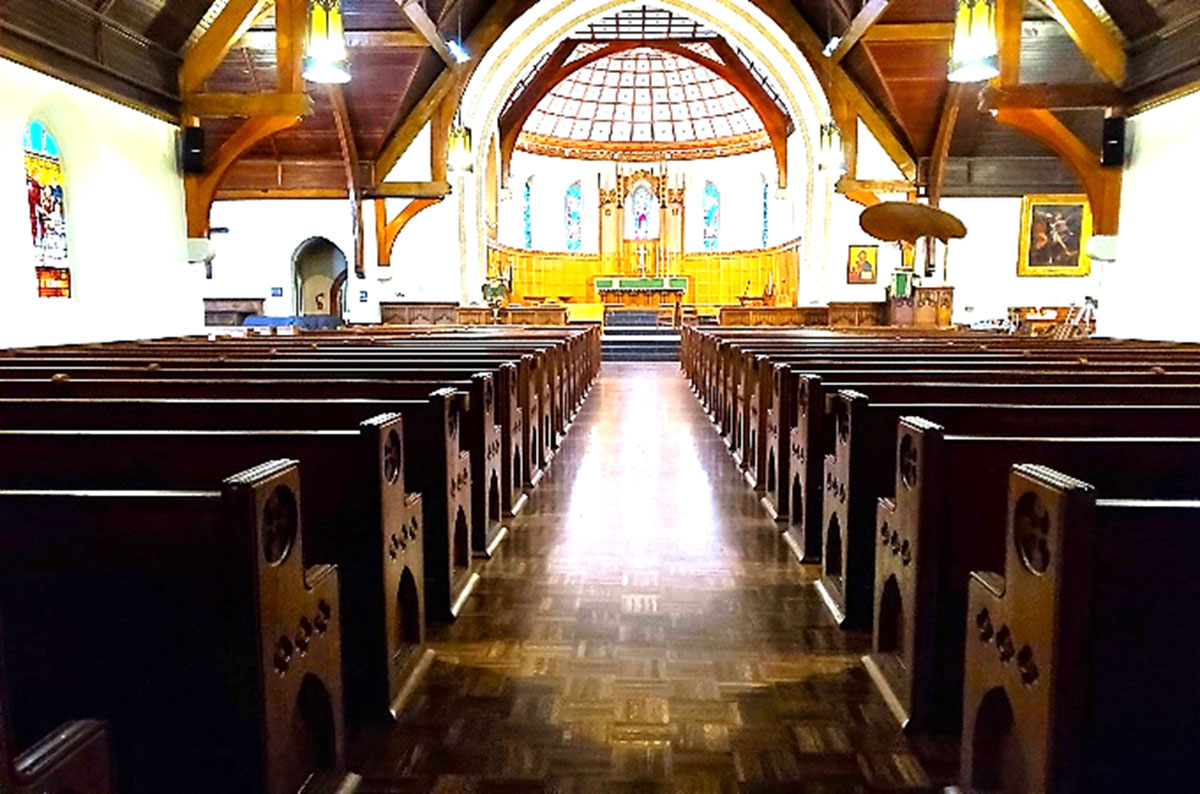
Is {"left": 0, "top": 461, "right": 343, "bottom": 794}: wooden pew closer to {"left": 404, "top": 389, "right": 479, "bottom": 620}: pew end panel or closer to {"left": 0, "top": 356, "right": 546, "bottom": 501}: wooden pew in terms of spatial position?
{"left": 404, "top": 389, "right": 479, "bottom": 620}: pew end panel

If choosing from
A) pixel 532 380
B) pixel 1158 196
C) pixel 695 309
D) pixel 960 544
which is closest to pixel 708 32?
pixel 695 309

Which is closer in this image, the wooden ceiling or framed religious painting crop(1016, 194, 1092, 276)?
the wooden ceiling

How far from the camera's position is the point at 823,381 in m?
3.44

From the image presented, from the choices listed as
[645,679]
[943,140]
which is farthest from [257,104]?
[943,140]

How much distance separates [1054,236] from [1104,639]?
14578 millimetres

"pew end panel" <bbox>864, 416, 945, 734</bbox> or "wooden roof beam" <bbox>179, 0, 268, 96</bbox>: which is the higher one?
"wooden roof beam" <bbox>179, 0, 268, 96</bbox>

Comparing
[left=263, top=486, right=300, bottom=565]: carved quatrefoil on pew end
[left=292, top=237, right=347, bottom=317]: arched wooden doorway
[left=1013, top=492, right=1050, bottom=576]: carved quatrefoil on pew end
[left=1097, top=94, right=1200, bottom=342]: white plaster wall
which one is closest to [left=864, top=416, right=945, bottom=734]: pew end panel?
[left=1013, top=492, right=1050, bottom=576]: carved quatrefoil on pew end

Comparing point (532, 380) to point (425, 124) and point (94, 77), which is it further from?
point (425, 124)

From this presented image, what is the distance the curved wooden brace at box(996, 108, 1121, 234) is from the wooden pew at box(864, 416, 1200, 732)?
6.92 m

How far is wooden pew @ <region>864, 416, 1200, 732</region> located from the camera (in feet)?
6.08

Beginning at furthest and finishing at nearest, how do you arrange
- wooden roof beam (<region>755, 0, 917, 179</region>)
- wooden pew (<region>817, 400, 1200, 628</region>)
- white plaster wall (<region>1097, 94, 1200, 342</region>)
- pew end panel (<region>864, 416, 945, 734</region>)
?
wooden roof beam (<region>755, 0, 917, 179</region>)
white plaster wall (<region>1097, 94, 1200, 342</region>)
wooden pew (<region>817, 400, 1200, 628</region>)
pew end panel (<region>864, 416, 945, 734</region>)

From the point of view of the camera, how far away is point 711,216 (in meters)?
25.4

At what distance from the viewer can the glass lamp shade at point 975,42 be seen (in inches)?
A: 242

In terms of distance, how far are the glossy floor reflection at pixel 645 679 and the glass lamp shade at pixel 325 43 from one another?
14.0ft
